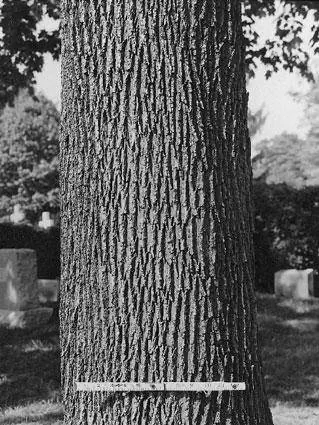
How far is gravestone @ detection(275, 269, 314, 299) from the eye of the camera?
463 inches

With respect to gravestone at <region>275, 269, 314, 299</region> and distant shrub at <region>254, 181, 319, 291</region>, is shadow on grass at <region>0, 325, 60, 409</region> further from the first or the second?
distant shrub at <region>254, 181, 319, 291</region>

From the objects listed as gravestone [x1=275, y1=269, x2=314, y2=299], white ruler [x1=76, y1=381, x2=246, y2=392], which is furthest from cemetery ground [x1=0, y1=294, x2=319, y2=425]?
white ruler [x1=76, y1=381, x2=246, y2=392]

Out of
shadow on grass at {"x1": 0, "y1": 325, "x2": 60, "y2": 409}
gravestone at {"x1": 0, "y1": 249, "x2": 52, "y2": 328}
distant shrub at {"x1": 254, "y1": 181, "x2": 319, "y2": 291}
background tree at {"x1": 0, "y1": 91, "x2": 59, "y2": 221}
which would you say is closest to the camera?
shadow on grass at {"x1": 0, "y1": 325, "x2": 60, "y2": 409}

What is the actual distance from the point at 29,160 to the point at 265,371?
24202 millimetres

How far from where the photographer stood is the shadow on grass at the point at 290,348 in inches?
238

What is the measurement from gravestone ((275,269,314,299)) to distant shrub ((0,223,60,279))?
417cm

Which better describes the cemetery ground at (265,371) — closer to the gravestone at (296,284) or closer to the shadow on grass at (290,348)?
the shadow on grass at (290,348)

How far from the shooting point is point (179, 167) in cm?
273

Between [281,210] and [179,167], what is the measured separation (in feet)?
36.2

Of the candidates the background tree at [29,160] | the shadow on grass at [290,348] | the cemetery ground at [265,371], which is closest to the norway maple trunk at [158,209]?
the cemetery ground at [265,371]

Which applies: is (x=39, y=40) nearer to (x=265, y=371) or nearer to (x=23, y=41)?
(x=23, y=41)

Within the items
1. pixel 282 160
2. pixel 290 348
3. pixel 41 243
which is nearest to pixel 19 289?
pixel 41 243

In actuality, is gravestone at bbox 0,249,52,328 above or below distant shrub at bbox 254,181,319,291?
below

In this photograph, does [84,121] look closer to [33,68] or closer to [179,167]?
[179,167]
